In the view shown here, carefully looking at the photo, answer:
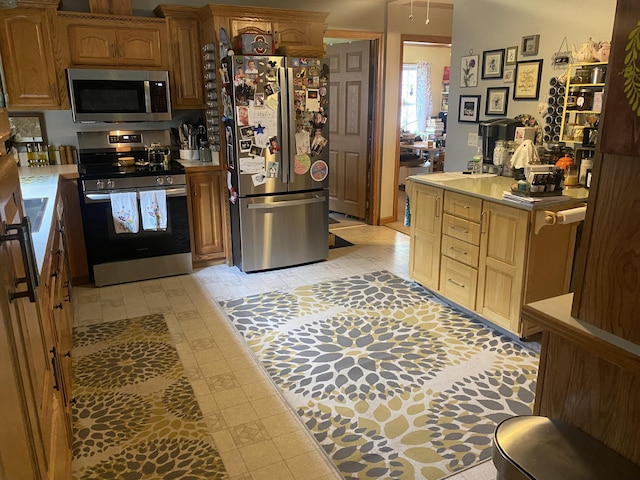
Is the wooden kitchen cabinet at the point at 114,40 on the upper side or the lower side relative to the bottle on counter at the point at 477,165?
upper

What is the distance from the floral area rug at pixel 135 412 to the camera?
6.94ft

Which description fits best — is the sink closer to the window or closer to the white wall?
the white wall

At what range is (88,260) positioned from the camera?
405 cm

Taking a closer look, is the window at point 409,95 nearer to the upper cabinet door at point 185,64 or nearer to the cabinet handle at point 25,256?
the upper cabinet door at point 185,64

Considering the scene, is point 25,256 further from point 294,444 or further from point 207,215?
point 207,215

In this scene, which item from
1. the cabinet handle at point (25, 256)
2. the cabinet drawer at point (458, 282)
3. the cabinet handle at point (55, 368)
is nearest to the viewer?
the cabinet handle at point (25, 256)

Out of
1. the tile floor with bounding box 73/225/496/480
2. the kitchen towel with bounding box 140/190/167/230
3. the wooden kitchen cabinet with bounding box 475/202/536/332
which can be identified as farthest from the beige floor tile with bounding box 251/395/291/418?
the kitchen towel with bounding box 140/190/167/230

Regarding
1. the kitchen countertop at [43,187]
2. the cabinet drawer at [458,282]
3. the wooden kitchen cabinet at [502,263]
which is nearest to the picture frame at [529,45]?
the wooden kitchen cabinet at [502,263]

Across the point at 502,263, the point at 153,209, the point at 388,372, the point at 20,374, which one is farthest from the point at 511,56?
the point at 20,374

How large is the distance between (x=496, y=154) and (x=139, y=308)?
289cm

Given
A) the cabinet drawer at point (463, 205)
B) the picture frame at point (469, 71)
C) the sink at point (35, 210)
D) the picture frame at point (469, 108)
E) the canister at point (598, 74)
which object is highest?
the picture frame at point (469, 71)

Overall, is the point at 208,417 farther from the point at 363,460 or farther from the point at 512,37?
the point at 512,37

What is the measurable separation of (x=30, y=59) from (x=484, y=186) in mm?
3497

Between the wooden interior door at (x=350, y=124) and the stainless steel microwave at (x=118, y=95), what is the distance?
7.62 ft
